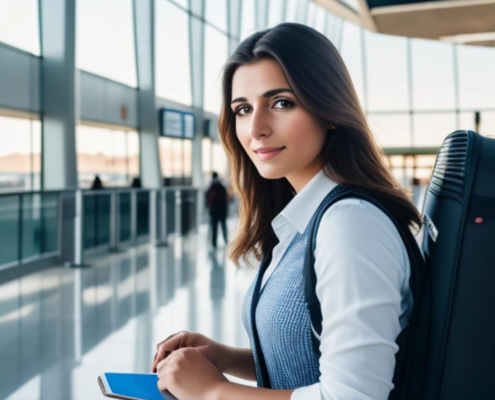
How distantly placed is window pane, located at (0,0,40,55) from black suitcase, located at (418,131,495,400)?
10139 millimetres

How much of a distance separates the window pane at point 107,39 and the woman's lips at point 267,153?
40.0ft

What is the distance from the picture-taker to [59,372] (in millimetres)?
4289

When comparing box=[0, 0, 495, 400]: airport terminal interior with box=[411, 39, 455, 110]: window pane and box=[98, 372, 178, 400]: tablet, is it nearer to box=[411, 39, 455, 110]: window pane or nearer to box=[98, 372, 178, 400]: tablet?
box=[98, 372, 178, 400]: tablet

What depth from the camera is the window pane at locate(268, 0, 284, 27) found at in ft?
76.4

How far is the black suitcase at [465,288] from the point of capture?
1.01 meters

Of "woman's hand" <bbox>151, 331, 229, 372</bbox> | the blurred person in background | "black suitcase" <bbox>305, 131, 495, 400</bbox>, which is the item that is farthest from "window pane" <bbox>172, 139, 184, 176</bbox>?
"black suitcase" <bbox>305, 131, 495, 400</bbox>

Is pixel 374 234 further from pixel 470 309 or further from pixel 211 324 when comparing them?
pixel 211 324

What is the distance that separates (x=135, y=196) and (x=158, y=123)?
11.7 ft

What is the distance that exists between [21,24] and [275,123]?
10655 mm

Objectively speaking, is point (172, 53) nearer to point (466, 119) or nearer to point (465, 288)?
point (466, 119)

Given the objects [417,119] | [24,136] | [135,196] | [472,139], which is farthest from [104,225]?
[417,119]

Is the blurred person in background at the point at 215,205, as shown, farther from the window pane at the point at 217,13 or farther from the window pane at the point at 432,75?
the window pane at the point at 432,75

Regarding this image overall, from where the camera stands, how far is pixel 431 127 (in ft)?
89.6

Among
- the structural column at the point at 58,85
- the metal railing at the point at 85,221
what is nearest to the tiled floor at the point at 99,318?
the metal railing at the point at 85,221
